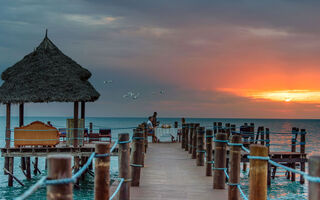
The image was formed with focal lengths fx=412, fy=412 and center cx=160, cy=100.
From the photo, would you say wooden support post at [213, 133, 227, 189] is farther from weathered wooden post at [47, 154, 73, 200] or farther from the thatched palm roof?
the thatched palm roof

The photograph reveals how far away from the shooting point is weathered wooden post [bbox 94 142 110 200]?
5242 mm

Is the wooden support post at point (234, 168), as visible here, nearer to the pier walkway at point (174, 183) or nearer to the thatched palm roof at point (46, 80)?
the pier walkway at point (174, 183)

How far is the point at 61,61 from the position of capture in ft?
66.2

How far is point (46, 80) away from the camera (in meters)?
19.2

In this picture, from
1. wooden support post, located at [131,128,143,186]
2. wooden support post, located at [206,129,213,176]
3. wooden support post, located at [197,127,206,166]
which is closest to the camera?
wooden support post, located at [131,128,143,186]

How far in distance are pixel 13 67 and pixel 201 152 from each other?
1206 centimetres

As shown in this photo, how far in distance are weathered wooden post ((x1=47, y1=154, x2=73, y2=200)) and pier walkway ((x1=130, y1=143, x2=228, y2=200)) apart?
4.42 meters

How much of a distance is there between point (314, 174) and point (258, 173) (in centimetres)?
152

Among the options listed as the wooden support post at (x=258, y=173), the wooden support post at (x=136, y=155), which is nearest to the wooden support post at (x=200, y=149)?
the wooden support post at (x=136, y=155)

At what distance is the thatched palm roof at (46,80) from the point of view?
18.6 metres

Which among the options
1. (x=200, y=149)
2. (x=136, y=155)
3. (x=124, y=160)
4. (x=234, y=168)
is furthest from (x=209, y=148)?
(x=124, y=160)

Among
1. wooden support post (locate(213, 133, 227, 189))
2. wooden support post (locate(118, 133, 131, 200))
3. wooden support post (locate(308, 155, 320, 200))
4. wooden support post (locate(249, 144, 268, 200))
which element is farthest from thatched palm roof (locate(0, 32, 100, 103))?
wooden support post (locate(308, 155, 320, 200))

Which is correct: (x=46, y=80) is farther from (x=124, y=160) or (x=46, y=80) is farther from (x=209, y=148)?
(x=124, y=160)

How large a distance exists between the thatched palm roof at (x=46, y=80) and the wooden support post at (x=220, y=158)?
1119 cm
